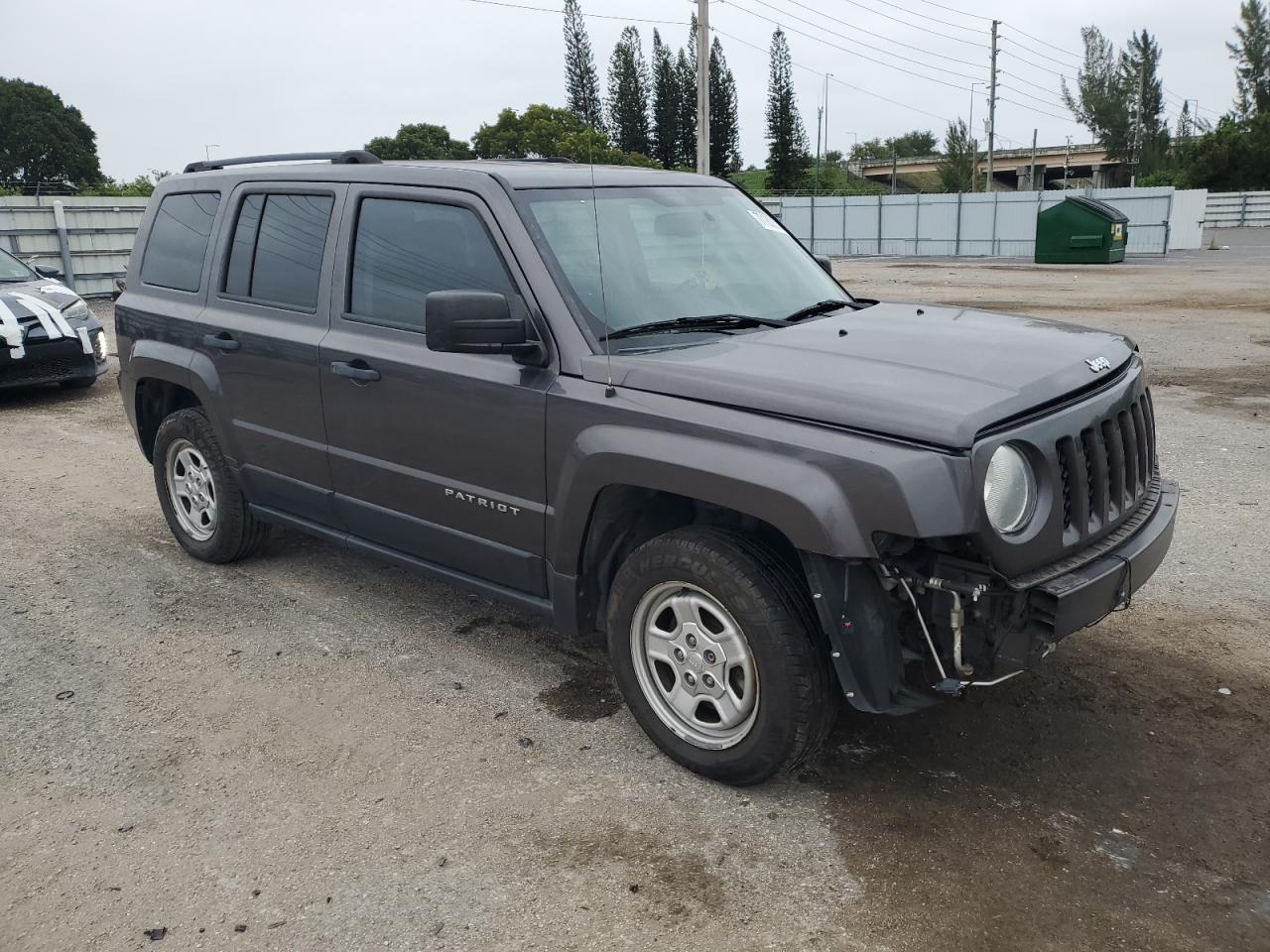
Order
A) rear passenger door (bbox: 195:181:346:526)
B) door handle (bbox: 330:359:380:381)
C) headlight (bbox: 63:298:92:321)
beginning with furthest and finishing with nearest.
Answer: headlight (bbox: 63:298:92:321) → rear passenger door (bbox: 195:181:346:526) → door handle (bbox: 330:359:380:381)

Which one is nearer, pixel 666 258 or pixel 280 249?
pixel 666 258

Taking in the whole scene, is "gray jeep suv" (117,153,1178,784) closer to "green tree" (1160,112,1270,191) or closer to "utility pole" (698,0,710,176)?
"utility pole" (698,0,710,176)

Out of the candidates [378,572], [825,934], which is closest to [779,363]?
[825,934]

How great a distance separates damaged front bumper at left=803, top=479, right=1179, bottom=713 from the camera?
114 inches

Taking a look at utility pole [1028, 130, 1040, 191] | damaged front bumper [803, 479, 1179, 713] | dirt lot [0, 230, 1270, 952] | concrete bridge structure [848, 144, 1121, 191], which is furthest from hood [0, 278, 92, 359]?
utility pole [1028, 130, 1040, 191]

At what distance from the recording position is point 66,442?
28.6 ft

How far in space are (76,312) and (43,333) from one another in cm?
53

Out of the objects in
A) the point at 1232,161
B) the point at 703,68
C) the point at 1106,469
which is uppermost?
the point at 703,68

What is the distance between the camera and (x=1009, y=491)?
295 centimetres

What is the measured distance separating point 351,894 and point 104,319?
16.3m

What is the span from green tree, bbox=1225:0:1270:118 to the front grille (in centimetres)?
10205

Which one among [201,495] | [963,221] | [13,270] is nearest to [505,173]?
[201,495]

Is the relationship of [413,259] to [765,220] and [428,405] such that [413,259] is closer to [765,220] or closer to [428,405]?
[428,405]

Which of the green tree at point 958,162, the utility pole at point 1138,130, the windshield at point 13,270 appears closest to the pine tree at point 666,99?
the green tree at point 958,162
